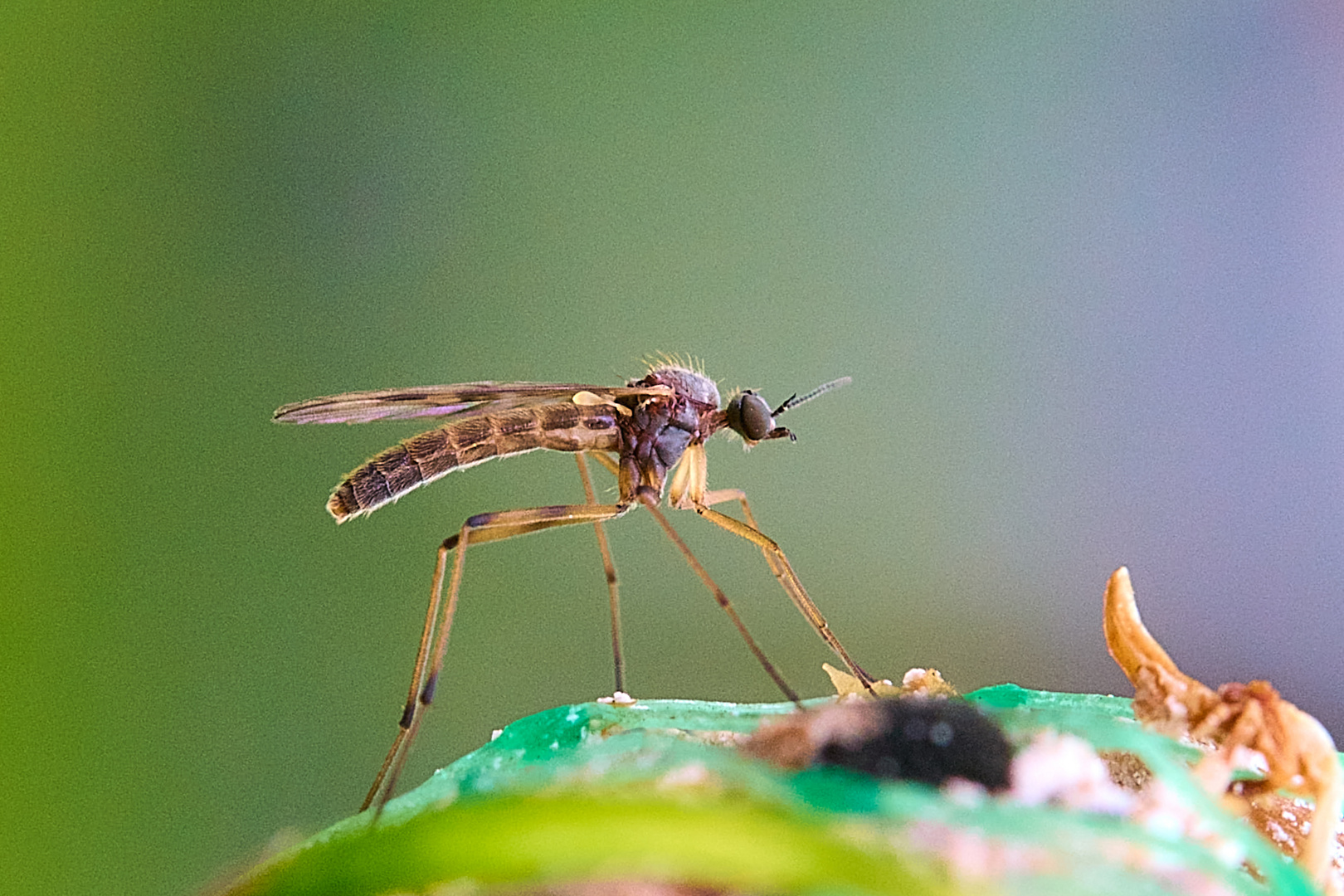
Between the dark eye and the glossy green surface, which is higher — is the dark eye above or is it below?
above

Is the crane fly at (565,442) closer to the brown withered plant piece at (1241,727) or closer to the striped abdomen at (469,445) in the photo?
the striped abdomen at (469,445)

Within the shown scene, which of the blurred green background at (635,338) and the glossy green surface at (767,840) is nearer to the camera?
the glossy green surface at (767,840)

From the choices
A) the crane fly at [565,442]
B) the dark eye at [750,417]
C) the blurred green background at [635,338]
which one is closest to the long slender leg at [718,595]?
the crane fly at [565,442]

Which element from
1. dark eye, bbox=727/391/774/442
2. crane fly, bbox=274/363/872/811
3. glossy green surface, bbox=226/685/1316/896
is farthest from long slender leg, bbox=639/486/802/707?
glossy green surface, bbox=226/685/1316/896

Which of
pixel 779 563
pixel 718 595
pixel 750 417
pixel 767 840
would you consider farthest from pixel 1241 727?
pixel 750 417

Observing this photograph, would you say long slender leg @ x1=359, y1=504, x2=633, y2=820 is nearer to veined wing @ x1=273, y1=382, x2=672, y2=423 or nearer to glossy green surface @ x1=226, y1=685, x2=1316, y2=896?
veined wing @ x1=273, y1=382, x2=672, y2=423

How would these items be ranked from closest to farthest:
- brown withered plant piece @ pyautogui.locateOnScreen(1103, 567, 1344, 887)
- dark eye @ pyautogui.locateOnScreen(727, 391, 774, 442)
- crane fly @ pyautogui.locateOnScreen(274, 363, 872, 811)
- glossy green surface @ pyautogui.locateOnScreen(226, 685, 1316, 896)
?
glossy green surface @ pyautogui.locateOnScreen(226, 685, 1316, 896) → brown withered plant piece @ pyautogui.locateOnScreen(1103, 567, 1344, 887) → crane fly @ pyautogui.locateOnScreen(274, 363, 872, 811) → dark eye @ pyautogui.locateOnScreen(727, 391, 774, 442)

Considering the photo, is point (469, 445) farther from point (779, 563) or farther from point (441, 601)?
point (779, 563)
